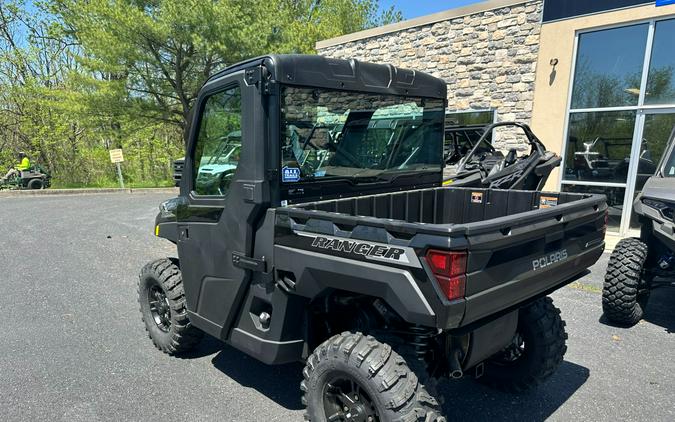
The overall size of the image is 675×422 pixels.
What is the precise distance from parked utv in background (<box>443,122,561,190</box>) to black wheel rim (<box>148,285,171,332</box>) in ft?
13.9

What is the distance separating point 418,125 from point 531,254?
1.52m

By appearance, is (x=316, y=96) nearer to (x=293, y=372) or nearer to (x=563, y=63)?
(x=293, y=372)

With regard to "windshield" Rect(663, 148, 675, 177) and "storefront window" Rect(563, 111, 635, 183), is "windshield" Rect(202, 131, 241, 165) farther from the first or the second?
"storefront window" Rect(563, 111, 635, 183)

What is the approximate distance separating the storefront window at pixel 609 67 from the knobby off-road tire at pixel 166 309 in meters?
8.44

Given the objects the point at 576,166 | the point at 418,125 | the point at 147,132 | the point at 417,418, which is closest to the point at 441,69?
the point at 576,166

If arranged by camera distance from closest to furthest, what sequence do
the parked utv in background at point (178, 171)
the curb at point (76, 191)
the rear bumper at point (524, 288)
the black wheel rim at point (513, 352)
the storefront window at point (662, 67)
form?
1. the rear bumper at point (524, 288)
2. the black wheel rim at point (513, 352)
3. the parked utv in background at point (178, 171)
4. the storefront window at point (662, 67)
5. the curb at point (76, 191)

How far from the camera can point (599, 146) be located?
8594 millimetres

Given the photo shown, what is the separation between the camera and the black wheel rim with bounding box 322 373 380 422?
2.30 m

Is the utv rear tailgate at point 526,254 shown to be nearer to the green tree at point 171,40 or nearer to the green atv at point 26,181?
the green tree at point 171,40

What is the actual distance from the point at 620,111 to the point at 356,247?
831cm

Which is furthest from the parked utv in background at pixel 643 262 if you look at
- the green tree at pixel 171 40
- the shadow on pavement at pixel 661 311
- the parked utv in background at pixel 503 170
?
the green tree at pixel 171 40

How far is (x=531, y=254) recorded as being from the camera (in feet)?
7.53

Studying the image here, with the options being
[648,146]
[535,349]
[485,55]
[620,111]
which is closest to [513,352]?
[535,349]

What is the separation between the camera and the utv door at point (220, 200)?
2.64m
